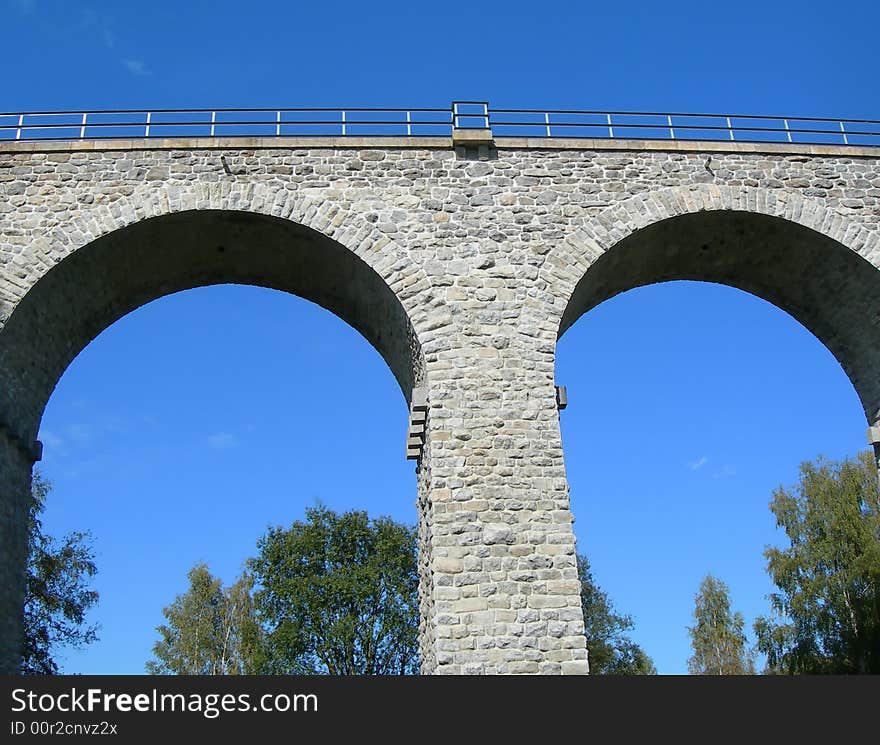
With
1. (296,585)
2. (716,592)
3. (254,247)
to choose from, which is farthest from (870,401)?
(716,592)

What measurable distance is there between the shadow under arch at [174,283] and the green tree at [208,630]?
24.7m

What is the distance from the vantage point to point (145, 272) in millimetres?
15172

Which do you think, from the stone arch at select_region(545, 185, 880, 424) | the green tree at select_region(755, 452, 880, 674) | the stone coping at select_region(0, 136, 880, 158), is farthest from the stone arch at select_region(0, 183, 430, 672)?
the green tree at select_region(755, 452, 880, 674)

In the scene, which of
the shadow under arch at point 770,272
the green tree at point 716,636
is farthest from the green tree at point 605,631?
the shadow under arch at point 770,272

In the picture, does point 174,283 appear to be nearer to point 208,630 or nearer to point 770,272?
point 770,272

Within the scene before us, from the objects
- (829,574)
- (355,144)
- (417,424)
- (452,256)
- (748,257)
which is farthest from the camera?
(829,574)

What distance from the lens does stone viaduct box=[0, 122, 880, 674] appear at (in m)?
12.6

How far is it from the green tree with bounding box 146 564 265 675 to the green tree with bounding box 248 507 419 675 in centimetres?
301

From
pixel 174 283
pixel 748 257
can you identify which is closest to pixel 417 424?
pixel 174 283

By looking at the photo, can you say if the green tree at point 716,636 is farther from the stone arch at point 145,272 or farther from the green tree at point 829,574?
the stone arch at point 145,272

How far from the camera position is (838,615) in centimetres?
2722

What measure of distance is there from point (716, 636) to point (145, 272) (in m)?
33.3

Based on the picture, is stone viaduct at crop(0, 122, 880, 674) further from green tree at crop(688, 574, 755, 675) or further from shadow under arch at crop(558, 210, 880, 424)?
green tree at crop(688, 574, 755, 675)

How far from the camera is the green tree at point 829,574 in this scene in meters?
26.1
